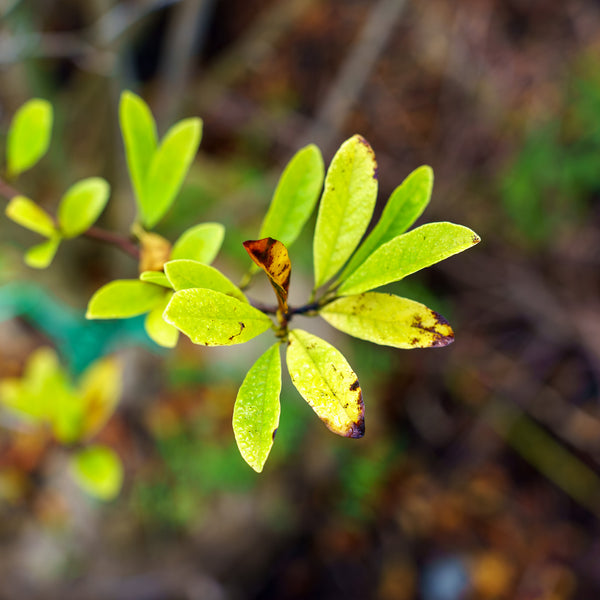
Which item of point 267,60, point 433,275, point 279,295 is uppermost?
point 279,295

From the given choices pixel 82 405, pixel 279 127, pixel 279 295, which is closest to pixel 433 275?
pixel 279 127

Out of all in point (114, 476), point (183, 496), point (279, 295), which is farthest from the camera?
point (183, 496)

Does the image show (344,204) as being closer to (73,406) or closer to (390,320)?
(390,320)

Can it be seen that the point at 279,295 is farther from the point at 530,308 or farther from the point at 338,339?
the point at 530,308

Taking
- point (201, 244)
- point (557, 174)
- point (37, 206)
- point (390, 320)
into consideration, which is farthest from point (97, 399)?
point (557, 174)

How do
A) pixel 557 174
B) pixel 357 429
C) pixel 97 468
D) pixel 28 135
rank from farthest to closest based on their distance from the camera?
pixel 557 174 < pixel 97 468 < pixel 28 135 < pixel 357 429

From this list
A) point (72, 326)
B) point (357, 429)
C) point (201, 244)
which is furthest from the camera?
point (72, 326)

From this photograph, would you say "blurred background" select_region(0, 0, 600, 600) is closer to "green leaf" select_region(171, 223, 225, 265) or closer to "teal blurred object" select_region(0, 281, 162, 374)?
"teal blurred object" select_region(0, 281, 162, 374)
